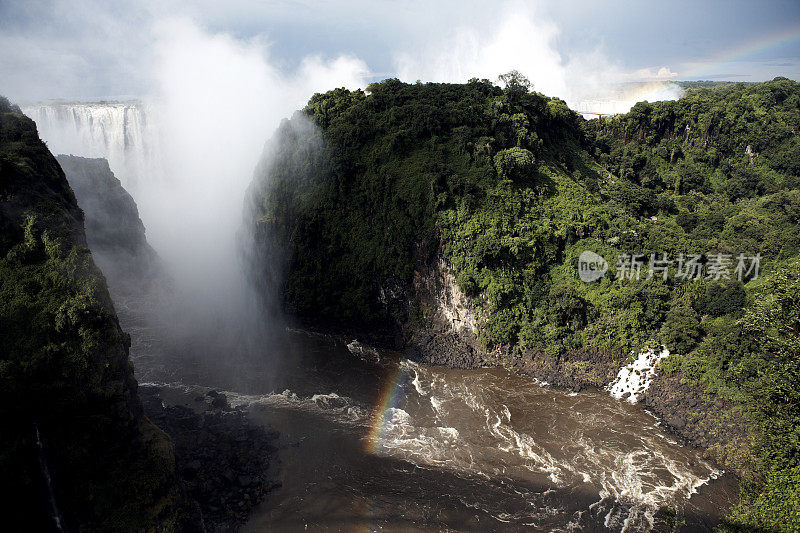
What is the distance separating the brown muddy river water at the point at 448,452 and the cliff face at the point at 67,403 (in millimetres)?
5375

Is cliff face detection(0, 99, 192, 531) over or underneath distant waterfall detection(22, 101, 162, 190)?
underneath

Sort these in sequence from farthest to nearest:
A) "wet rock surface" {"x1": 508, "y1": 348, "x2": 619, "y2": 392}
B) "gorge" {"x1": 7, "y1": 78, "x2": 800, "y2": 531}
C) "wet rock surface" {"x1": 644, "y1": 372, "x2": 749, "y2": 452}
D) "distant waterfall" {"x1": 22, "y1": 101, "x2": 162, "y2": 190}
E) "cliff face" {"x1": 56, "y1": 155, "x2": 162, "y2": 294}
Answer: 1. "distant waterfall" {"x1": 22, "y1": 101, "x2": 162, "y2": 190}
2. "cliff face" {"x1": 56, "y1": 155, "x2": 162, "y2": 294}
3. "wet rock surface" {"x1": 508, "y1": 348, "x2": 619, "y2": 392}
4. "wet rock surface" {"x1": 644, "y1": 372, "x2": 749, "y2": 452}
5. "gorge" {"x1": 7, "y1": 78, "x2": 800, "y2": 531}

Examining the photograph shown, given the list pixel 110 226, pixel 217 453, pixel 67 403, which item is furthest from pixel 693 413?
pixel 110 226

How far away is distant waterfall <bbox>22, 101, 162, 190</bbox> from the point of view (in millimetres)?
54125

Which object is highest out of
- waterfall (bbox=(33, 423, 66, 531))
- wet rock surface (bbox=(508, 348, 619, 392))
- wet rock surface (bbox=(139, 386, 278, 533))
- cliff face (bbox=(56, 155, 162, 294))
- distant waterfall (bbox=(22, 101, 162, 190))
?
distant waterfall (bbox=(22, 101, 162, 190))

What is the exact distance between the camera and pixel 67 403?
1502 cm

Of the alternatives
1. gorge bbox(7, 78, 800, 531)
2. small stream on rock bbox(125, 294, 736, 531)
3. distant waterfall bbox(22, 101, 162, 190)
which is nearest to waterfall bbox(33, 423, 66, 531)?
gorge bbox(7, 78, 800, 531)


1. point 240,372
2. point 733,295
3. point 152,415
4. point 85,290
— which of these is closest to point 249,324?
point 240,372

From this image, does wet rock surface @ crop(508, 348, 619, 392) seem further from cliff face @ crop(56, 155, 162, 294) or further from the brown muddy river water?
cliff face @ crop(56, 155, 162, 294)

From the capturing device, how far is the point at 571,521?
1836 cm

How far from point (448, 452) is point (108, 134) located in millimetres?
59734

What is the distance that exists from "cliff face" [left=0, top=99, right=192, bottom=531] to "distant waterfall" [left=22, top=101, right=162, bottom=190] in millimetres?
44516

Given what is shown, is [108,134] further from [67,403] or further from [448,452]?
[448,452]

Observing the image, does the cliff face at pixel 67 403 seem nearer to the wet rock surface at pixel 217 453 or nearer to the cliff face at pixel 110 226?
the wet rock surface at pixel 217 453
